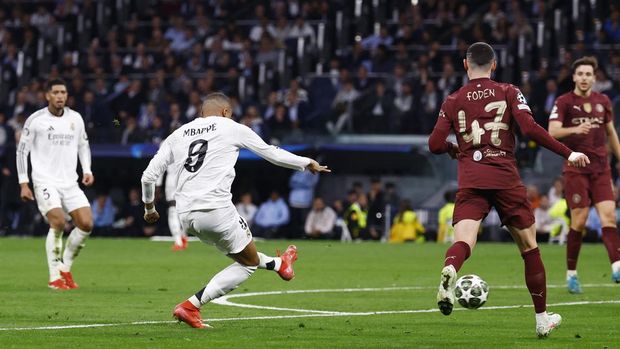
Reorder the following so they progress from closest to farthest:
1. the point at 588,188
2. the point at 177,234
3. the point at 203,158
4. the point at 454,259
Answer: the point at 454,259, the point at 203,158, the point at 588,188, the point at 177,234

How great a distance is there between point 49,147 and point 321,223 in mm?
15364

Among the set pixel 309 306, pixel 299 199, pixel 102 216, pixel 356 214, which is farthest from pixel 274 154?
pixel 102 216

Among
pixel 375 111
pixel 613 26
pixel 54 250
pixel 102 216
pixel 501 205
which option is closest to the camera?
pixel 501 205

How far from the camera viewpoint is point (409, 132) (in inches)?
→ 1255

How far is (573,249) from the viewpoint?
16.2 metres

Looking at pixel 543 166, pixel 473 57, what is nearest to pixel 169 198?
pixel 543 166

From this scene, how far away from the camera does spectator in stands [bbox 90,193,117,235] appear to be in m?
34.1

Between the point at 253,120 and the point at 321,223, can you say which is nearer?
the point at 253,120

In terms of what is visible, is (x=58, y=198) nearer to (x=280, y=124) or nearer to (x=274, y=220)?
(x=280, y=124)

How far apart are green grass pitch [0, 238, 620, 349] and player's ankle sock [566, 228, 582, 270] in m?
0.35

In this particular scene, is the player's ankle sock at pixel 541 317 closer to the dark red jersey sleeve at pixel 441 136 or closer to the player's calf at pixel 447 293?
the player's calf at pixel 447 293

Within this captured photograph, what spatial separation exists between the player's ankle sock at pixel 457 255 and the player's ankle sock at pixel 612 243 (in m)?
5.66

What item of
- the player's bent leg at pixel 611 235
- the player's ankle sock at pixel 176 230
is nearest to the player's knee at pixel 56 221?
the player's bent leg at pixel 611 235

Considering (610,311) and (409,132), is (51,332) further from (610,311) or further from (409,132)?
(409,132)
